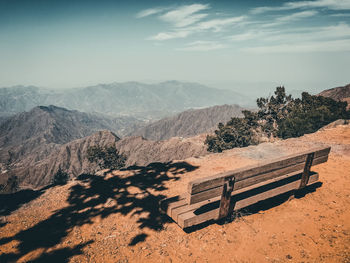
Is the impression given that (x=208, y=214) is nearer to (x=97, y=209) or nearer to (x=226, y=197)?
(x=226, y=197)

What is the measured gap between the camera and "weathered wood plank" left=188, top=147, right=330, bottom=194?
4.33 metres

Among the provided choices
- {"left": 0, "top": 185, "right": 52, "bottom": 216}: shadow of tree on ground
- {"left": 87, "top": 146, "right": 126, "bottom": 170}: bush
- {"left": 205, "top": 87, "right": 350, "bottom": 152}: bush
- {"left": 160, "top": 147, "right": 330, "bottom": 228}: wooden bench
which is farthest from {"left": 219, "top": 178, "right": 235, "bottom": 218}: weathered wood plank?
{"left": 87, "top": 146, "right": 126, "bottom": 170}: bush

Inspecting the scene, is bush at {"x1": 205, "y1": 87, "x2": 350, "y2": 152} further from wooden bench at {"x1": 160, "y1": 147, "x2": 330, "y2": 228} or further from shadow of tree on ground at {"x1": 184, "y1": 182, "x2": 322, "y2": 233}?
wooden bench at {"x1": 160, "y1": 147, "x2": 330, "y2": 228}

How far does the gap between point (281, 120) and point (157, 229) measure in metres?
45.3

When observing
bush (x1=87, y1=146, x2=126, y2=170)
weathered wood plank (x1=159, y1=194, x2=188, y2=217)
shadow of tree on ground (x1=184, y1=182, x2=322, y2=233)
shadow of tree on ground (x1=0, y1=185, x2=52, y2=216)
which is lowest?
bush (x1=87, y1=146, x2=126, y2=170)

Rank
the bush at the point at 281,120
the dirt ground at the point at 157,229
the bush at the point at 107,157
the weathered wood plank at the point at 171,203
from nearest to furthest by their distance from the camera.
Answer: the dirt ground at the point at 157,229, the weathered wood plank at the point at 171,203, the bush at the point at 281,120, the bush at the point at 107,157

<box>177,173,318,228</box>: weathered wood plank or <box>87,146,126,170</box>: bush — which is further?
<box>87,146,126,170</box>: bush

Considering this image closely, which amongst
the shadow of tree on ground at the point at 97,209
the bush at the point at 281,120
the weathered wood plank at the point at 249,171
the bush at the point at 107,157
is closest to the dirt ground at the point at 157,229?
the shadow of tree on ground at the point at 97,209

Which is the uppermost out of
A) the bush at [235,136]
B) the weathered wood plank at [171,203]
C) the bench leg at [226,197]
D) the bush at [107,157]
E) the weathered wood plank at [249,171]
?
the weathered wood plank at [249,171]

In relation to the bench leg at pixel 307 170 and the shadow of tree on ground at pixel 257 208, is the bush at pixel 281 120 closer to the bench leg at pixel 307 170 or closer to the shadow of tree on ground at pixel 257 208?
the shadow of tree on ground at pixel 257 208

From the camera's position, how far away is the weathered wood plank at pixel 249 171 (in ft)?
14.2

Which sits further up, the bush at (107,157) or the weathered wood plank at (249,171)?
the weathered wood plank at (249,171)

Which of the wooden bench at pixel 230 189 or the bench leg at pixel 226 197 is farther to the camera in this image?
the bench leg at pixel 226 197

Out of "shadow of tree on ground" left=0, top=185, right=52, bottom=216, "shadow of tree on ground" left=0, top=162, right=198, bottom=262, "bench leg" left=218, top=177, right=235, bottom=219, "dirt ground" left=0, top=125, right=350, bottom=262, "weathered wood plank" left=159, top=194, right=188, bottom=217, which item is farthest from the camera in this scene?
"shadow of tree on ground" left=0, top=185, right=52, bottom=216
